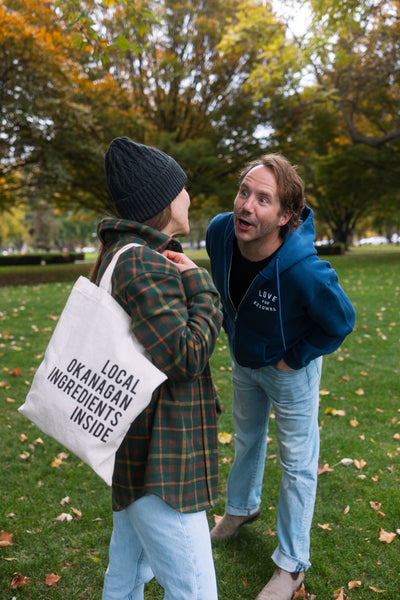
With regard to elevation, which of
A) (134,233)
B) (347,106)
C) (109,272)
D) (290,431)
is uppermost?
(347,106)

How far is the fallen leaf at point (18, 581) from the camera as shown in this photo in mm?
2654

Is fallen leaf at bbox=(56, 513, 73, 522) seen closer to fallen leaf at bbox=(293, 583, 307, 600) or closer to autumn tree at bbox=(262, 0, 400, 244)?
fallen leaf at bbox=(293, 583, 307, 600)

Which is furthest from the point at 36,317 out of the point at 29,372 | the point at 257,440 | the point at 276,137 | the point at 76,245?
the point at 76,245

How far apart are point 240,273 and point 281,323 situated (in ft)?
1.19

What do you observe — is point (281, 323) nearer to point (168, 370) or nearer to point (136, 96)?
point (168, 370)

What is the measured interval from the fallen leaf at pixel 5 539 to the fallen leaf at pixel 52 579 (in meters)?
0.43

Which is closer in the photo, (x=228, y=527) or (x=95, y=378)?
(x=95, y=378)

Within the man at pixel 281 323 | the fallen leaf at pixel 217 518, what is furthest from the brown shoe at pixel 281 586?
the fallen leaf at pixel 217 518

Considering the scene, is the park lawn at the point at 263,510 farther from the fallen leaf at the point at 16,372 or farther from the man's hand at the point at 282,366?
the man's hand at the point at 282,366

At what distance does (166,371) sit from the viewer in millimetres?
1454

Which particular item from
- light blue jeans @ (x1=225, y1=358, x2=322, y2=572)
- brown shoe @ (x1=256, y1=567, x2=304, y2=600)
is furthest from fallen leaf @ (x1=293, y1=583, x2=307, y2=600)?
light blue jeans @ (x1=225, y1=358, x2=322, y2=572)

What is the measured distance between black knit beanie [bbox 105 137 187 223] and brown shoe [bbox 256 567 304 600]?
2120 mm

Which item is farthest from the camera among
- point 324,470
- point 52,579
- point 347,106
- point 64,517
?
point 347,106

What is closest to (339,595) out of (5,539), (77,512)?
(77,512)
